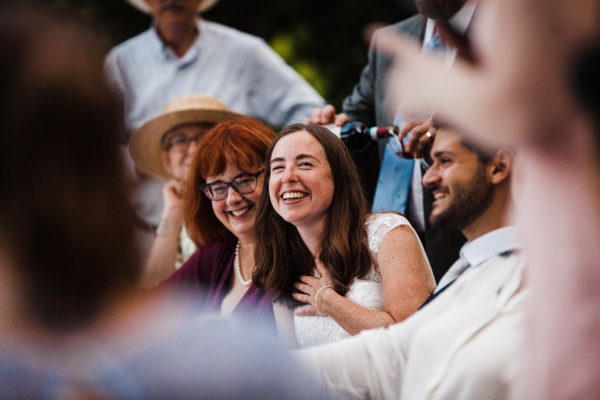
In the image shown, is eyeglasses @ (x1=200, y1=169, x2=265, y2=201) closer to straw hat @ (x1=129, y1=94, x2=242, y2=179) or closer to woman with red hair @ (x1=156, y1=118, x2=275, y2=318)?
woman with red hair @ (x1=156, y1=118, x2=275, y2=318)

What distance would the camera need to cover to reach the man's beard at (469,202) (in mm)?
1311

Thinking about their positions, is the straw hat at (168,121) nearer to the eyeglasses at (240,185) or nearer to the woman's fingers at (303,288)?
the eyeglasses at (240,185)

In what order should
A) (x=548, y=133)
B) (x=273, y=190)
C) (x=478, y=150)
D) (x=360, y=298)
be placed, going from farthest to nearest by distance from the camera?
(x=273, y=190) < (x=360, y=298) < (x=478, y=150) < (x=548, y=133)

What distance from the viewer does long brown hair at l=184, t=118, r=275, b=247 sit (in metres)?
2.11

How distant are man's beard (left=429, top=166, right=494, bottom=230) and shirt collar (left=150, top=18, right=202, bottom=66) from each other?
7.61ft

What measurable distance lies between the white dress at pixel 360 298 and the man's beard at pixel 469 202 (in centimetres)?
46

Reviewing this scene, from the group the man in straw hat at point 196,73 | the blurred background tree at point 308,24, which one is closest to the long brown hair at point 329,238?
the man in straw hat at point 196,73

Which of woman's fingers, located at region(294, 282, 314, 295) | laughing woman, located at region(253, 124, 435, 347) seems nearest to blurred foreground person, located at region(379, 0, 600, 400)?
laughing woman, located at region(253, 124, 435, 347)

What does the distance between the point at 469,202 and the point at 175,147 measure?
1.77m

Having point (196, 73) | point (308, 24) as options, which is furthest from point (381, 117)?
point (308, 24)

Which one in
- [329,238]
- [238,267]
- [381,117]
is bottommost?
[238,267]

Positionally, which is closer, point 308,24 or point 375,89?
point 375,89

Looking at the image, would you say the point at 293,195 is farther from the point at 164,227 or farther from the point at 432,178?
the point at 164,227

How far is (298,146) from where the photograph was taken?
1.89 metres
